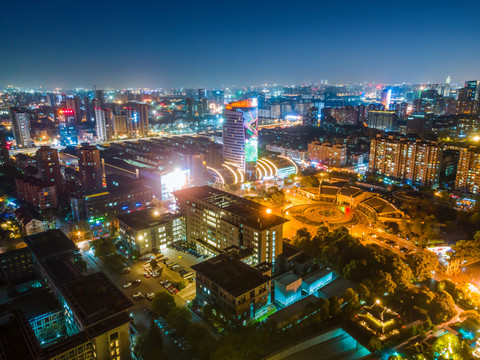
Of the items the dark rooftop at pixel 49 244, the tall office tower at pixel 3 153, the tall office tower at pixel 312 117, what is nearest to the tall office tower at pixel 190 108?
the tall office tower at pixel 312 117

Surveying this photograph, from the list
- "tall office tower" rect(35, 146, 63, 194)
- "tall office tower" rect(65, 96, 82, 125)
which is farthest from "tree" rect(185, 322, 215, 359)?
"tall office tower" rect(65, 96, 82, 125)

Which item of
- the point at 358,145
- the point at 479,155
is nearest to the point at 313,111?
the point at 358,145

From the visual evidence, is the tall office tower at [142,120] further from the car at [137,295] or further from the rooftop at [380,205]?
the car at [137,295]

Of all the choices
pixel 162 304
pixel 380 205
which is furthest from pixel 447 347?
pixel 380 205

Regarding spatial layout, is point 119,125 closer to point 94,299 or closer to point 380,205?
point 380,205

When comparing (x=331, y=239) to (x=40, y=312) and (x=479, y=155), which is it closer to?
(x=40, y=312)

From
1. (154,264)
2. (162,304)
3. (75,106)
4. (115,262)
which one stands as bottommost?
(154,264)
